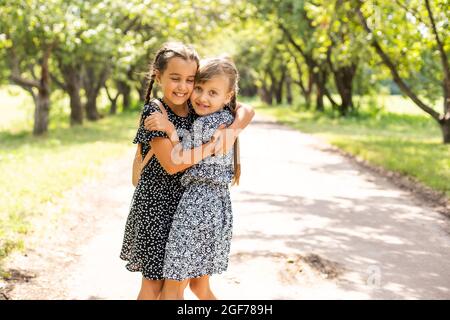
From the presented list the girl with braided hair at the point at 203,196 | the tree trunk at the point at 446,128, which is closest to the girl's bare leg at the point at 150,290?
the girl with braided hair at the point at 203,196

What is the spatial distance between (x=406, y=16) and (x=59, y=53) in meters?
9.97

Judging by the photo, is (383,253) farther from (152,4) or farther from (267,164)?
(152,4)

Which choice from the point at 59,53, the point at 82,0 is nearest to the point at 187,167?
the point at 82,0

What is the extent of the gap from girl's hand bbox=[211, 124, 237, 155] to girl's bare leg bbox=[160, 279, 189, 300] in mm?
732

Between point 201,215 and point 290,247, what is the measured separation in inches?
118

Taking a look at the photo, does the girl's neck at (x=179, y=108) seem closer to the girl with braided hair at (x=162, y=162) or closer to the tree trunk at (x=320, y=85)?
the girl with braided hair at (x=162, y=162)

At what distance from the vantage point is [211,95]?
11.6ft

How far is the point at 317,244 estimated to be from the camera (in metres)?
6.67

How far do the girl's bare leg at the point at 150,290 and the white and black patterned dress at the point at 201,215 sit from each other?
21 cm

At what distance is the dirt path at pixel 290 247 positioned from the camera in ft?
17.5

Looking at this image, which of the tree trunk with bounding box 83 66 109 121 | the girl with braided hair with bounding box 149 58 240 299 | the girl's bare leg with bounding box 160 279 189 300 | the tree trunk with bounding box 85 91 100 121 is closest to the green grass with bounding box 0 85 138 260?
the girl's bare leg with bounding box 160 279 189 300

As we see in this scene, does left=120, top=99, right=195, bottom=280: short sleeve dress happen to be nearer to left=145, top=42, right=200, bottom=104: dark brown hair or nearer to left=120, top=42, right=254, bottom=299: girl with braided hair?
left=120, top=42, right=254, bottom=299: girl with braided hair

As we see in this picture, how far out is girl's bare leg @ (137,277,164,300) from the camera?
3745 mm

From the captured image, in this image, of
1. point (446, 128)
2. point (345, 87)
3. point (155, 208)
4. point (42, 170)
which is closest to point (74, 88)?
point (345, 87)
